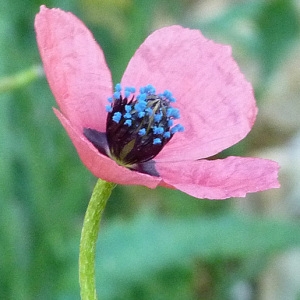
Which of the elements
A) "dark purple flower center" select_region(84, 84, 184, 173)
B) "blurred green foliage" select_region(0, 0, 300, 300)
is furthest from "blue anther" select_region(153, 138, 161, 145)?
"blurred green foliage" select_region(0, 0, 300, 300)

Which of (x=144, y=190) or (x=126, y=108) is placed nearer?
(x=126, y=108)

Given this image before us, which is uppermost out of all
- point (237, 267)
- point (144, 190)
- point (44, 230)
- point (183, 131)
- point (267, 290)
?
point (183, 131)

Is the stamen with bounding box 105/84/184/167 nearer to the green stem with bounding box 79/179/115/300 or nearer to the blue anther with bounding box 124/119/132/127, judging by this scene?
the blue anther with bounding box 124/119/132/127

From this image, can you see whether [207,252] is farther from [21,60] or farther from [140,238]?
[21,60]

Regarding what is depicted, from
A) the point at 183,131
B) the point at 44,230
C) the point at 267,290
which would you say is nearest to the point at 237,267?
the point at 267,290

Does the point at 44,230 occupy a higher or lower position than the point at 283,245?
higher

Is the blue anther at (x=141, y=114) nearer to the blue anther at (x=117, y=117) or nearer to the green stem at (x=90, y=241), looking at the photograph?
the blue anther at (x=117, y=117)
